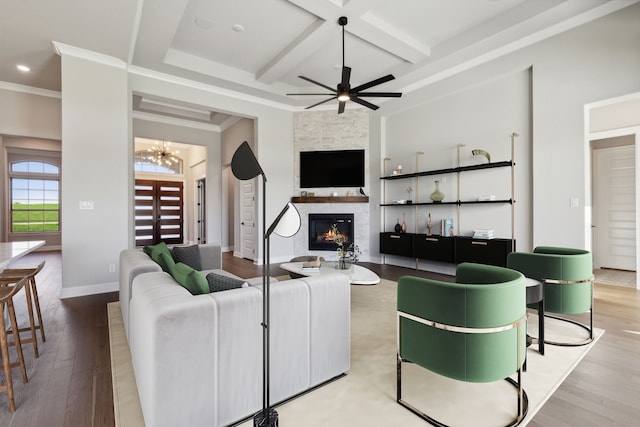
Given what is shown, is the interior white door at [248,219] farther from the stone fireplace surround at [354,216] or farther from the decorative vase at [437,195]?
the decorative vase at [437,195]

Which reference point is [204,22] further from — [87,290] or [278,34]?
[87,290]

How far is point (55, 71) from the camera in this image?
4.72 m

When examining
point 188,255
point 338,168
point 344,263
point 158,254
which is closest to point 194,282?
point 158,254

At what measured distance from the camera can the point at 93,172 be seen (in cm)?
427

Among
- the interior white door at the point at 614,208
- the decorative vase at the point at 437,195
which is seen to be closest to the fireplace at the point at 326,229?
the decorative vase at the point at 437,195

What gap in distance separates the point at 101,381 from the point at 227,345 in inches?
47.5

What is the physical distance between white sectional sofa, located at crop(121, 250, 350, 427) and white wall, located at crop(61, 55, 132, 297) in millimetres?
3112

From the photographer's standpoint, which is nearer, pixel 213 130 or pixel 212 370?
pixel 212 370

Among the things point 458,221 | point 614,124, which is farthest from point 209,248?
point 614,124

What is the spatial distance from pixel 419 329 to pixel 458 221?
407 cm

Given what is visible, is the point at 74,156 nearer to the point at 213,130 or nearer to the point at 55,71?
the point at 55,71

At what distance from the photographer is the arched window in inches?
333

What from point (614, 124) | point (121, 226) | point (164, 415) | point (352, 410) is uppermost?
point (614, 124)

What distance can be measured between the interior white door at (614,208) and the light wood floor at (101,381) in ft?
9.18
